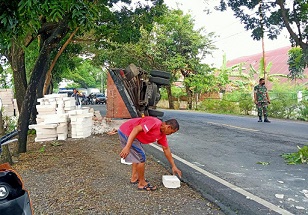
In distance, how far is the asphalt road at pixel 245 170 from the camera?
4066 mm

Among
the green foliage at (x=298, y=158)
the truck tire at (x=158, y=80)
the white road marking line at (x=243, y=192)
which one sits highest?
the truck tire at (x=158, y=80)

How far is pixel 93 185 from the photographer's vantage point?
4957 mm

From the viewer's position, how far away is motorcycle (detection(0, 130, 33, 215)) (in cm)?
176

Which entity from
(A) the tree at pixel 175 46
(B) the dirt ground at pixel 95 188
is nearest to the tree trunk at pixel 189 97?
(A) the tree at pixel 175 46

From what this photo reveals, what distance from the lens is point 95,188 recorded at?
15.8 feet

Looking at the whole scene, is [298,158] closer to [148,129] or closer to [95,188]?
[148,129]

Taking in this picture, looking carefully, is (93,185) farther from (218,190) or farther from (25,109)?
(25,109)

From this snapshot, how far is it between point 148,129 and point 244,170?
7.38ft

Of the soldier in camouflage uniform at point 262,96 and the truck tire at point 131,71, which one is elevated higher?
the truck tire at point 131,71

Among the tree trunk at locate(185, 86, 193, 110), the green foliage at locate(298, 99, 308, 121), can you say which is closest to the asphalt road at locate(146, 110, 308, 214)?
the green foliage at locate(298, 99, 308, 121)

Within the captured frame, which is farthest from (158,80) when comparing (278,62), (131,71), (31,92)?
(278,62)

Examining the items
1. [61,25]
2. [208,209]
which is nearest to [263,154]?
[208,209]

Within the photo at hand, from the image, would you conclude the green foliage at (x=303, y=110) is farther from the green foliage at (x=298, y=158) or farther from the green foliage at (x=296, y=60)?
the green foliage at (x=298, y=158)

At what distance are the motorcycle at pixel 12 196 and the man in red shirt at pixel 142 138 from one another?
7.94 ft
